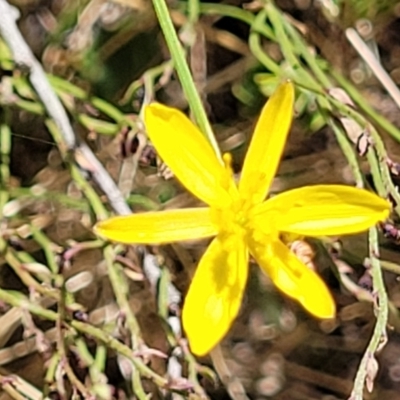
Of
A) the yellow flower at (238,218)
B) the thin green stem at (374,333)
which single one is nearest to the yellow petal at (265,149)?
the yellow flower at (238,218)

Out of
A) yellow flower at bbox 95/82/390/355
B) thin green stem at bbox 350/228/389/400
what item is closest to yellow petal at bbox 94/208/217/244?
yellow flower at bbox 95/82/390/355

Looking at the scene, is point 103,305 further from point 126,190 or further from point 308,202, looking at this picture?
point 308,202

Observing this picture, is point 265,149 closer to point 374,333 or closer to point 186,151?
point 186,151

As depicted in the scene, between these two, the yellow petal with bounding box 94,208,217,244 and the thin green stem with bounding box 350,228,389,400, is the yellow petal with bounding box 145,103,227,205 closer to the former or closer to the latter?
the yellow petal with bounding box 94,208,217,244

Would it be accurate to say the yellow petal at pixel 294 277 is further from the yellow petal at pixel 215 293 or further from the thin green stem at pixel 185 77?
the thin green stem at pixel 185 77

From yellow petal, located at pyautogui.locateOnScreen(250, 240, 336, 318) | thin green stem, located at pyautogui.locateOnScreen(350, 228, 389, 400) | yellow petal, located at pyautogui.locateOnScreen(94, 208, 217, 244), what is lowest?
thin green stem, located at pyautogui.locateOnScreen(350, 228, 389, 400)

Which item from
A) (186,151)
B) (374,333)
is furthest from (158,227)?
(374,333)
